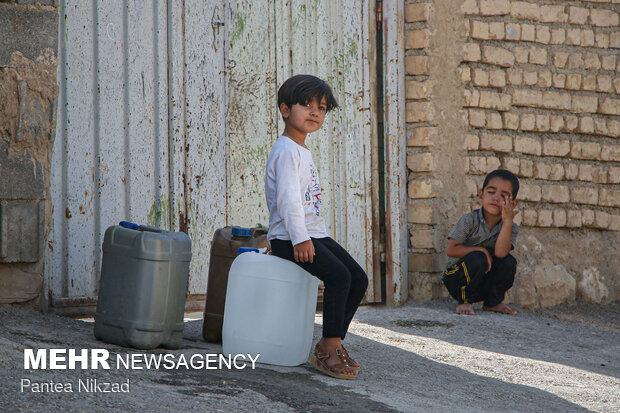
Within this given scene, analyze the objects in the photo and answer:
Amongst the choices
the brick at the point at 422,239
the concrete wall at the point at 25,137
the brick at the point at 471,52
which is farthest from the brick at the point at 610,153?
the concrete wall at the point at 25,137

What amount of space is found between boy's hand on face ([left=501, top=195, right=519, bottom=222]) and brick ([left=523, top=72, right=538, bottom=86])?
946 mm

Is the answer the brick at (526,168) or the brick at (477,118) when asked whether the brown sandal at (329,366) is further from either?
the brick at (526,168)

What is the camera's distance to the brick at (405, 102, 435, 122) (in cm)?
490

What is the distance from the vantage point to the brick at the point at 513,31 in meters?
5.07

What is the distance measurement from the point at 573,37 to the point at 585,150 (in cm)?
80

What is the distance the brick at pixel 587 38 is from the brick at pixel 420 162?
1468 millimetres

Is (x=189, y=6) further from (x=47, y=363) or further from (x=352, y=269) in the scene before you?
(x=47, y=363)

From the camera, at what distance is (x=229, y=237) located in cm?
359

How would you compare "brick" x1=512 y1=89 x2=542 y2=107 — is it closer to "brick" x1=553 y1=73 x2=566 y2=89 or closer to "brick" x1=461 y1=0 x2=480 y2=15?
"brick" x1=553 y1=73 x2=566 y2=89

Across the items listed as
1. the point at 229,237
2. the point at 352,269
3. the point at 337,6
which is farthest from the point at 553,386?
the point at 337,6

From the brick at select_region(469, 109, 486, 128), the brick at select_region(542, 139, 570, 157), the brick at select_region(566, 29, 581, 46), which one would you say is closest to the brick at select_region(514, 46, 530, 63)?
the brick at select_region(566, 29, 581, 46)

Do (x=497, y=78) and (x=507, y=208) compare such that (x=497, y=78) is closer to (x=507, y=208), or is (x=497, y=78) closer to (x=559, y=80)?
(x=559, y=80)

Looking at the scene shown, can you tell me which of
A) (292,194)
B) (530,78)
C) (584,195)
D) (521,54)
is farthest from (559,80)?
(292,194)

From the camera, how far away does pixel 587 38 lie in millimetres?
5293
